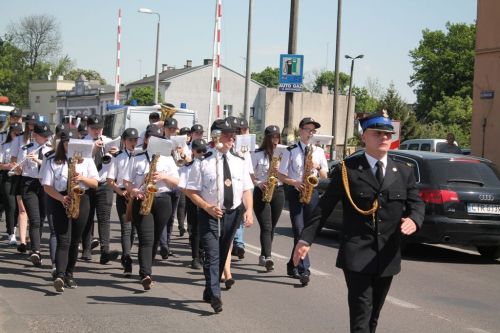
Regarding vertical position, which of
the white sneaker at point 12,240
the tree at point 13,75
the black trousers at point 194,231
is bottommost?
the white sneaker at point 12,240

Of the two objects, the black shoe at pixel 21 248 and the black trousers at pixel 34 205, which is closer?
the black trousers at pixel 34 205

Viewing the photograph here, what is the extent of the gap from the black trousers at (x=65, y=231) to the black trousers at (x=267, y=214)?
2602 mm

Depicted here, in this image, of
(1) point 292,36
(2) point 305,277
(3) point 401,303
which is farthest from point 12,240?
(1) point 292,36

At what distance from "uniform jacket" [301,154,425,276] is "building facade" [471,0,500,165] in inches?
846

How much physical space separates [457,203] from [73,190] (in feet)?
19.1

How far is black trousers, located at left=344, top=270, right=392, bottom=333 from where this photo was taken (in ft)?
18.1

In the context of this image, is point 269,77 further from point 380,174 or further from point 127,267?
point 380,174

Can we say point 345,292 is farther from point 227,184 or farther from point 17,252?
point 17,252

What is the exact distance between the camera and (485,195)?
40.2ft

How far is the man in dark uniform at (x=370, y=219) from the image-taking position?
18.2ft

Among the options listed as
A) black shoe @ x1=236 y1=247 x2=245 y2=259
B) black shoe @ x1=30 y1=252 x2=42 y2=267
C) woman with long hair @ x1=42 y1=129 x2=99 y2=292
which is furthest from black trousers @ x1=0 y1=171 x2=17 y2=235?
black shoe @ x1=236 y1=247 x2=245 y2=259

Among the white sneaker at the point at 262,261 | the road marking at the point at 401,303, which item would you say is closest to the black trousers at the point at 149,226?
the white sneaker at the point at 262,261

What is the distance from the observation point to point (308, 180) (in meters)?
9.97

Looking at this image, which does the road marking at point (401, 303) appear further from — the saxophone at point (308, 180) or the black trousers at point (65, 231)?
the black trousers at point (65, 231)
